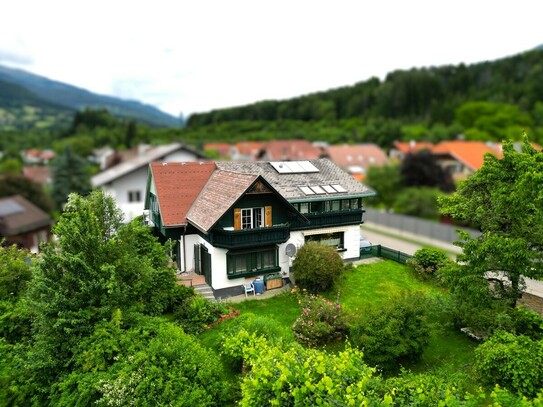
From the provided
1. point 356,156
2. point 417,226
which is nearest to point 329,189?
point 417,226

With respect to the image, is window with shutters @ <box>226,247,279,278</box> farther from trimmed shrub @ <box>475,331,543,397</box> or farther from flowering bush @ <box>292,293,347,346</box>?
trimmed shrub @ <box>475,331,543,397</box>

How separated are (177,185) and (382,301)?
14114mm

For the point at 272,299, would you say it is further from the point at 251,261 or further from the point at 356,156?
the point at 356,156

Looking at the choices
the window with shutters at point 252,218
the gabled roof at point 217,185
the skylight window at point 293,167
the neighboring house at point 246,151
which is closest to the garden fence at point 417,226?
the gabled roof at point 217,185

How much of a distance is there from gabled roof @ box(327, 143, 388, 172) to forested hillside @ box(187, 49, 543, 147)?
897 inches

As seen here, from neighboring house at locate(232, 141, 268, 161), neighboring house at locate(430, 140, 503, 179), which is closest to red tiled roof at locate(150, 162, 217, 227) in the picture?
neighboring house at locate(430, 140, 503, 179)

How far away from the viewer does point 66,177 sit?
184 ft

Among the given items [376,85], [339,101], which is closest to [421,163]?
[339,101]

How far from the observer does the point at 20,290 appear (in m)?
19.8

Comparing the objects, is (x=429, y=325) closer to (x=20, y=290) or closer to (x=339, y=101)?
(x=20, y=290)

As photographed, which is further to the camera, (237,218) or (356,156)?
(356,156)

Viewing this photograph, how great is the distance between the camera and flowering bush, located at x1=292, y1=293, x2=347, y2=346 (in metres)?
17.1

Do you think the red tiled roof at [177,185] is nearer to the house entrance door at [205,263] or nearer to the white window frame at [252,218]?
the house entrance door at [205,263]

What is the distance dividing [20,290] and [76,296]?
663cm
